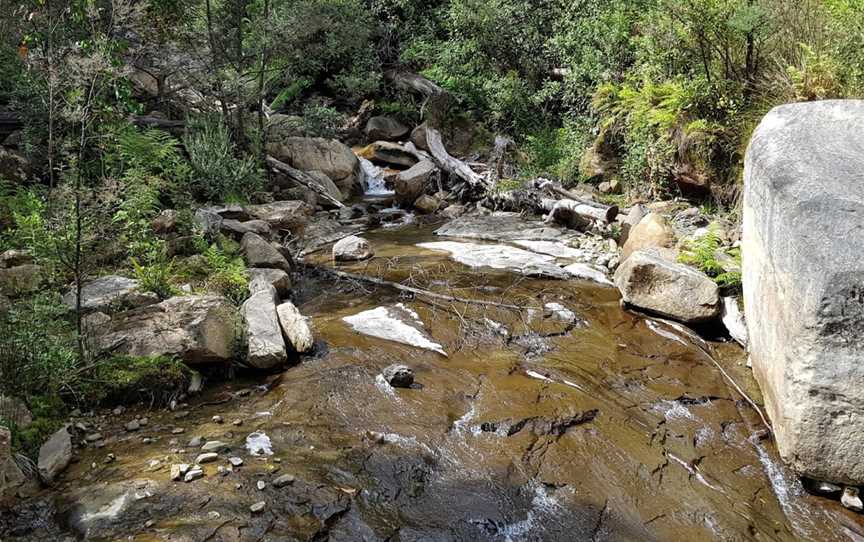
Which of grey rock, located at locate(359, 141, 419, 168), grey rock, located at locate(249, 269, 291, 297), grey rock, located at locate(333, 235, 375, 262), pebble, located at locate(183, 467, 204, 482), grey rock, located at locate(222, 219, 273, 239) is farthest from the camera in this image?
grey rock, located at locate(359, 141, 419, 168)

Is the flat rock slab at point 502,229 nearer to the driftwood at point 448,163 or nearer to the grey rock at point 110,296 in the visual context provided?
the driftwood at point 448,163

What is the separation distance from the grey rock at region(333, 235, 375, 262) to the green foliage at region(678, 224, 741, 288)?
4.51 meters

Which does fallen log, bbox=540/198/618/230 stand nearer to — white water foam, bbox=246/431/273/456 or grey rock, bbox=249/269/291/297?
grey rock, bbox=249/269/291/297

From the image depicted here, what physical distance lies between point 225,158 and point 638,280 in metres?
7.27

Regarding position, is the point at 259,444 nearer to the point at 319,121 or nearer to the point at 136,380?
the point at 136,380


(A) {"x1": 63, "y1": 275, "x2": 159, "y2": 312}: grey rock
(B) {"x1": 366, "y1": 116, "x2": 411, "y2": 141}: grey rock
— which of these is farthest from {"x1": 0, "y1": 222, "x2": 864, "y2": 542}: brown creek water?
(B) {"x1": 366, "y1": 116, "x2": 411, "y2": 141}: grey rock

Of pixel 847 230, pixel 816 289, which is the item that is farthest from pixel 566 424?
pixel 847 230

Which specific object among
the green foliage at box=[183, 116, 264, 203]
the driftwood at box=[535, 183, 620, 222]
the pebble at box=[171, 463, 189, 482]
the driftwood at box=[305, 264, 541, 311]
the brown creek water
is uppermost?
the green foliage at box=[183, 116, 264, 203]

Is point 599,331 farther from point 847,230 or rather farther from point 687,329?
point 847,230

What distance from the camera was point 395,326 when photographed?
6.44m

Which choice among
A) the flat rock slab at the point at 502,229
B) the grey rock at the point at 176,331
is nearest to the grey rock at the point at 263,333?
the grey rock at the point at 176,331

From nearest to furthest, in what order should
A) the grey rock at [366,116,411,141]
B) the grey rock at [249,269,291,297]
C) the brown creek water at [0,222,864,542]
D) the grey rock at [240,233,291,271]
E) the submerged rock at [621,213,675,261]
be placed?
the brown creek water at [0,222,864,542] < the grey rock at [249,269,291,297] < the grey rock at [240,233,291,271] < the submerged rock at [621,213,675,261] < the grey rock at [366,116,411,141]

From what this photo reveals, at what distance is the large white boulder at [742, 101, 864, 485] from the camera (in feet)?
12.3

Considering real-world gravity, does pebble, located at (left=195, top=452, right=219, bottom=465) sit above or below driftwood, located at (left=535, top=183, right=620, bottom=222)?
below
